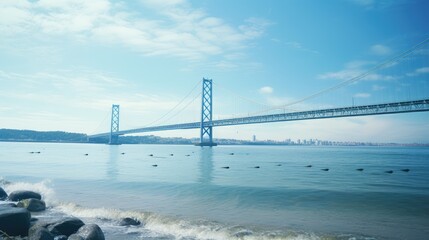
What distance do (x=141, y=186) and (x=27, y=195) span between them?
19.0ft

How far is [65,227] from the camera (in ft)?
23.2

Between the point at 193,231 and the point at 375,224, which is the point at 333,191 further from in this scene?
the point at 193,231

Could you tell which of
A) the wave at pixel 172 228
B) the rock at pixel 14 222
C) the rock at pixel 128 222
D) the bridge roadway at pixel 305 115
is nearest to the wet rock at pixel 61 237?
the wave at pixel 172 228

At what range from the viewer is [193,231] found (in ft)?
26.1

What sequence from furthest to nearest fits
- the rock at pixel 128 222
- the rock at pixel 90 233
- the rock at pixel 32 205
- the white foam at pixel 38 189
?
1. the white foam at pixel 38 189
2. the rock at pixel 32 205
3. the rock at pixel 128 222
4. the rock at pixel 90 233

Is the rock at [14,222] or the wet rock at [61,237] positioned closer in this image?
the wet rock at [61,237]

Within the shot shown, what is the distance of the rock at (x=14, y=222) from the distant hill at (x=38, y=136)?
133804mm

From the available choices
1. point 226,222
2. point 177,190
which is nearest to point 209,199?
point 177,190

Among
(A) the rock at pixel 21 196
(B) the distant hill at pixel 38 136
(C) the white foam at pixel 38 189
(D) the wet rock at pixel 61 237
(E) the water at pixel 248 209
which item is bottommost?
(E) the water at pixel 248 209

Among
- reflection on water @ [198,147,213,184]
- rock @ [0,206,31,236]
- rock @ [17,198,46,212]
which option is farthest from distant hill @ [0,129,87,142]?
rock @ [0,206,31,236]

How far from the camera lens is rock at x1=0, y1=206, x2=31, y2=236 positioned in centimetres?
711

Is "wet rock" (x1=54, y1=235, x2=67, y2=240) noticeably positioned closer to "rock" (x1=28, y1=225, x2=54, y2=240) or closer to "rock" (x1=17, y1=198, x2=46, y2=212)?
"rock" (x1=28, y1=225, x2=54, y2=240)

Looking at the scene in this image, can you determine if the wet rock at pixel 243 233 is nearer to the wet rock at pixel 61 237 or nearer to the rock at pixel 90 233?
the rock at pixel 90 233

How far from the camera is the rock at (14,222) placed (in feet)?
23.3
